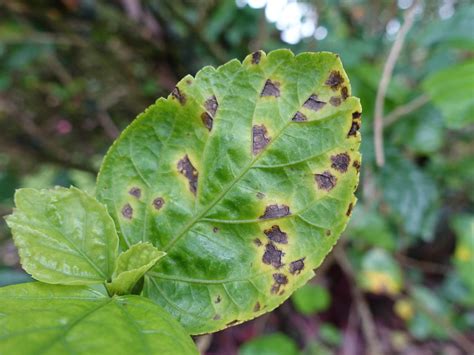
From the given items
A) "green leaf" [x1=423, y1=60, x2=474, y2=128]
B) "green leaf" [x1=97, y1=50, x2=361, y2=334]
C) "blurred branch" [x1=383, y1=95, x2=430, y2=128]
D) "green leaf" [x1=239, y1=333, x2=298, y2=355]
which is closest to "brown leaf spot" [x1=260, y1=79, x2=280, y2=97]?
"green leaf" [x1=97, y1=50, x2=361, y2=334]

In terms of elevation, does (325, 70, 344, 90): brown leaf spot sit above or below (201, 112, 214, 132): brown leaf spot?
above

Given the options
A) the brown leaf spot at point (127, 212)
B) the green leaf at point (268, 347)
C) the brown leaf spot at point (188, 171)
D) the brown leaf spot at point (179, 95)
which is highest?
the brown leaf spot at point (179, 95)

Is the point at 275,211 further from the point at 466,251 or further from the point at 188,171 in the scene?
the point at 466,251

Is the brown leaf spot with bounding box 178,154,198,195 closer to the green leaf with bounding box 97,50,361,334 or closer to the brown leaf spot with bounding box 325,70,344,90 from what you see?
the green leaf with bounding box 97,50,361,334

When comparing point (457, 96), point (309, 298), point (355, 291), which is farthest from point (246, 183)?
point (355, 291)

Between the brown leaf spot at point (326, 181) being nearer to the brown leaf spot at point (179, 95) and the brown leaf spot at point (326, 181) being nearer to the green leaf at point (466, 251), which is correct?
the brown leaf spot at point (179, 95)

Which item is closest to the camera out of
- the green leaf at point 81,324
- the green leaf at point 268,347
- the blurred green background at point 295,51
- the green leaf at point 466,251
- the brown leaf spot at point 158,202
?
the green leaf at point 81,324

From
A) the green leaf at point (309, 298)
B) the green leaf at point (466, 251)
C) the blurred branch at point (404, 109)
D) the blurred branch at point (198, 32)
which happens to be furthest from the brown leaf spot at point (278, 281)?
the green leaf at point (466, 251)

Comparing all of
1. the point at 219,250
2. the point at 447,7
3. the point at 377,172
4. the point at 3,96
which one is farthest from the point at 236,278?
the point at 447,7
